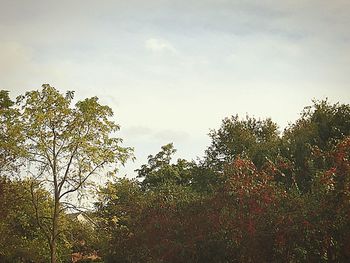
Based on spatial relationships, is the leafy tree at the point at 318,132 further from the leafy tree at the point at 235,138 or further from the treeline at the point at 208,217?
the leafy tree at the point at 235,138

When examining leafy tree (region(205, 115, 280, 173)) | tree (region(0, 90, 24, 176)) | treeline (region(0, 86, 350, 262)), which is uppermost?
leafy tree (region(205, 115, 280, 173))

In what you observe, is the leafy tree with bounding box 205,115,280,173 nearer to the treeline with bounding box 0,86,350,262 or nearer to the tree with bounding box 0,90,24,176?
the treeline with bounding box 0,86,350,262

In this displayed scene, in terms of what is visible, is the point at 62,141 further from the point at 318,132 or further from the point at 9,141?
the point at 318,132

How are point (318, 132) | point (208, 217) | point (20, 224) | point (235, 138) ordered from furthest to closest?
point (235, 138) → point (318, 132) → point (20, 224) → point (208, 217)

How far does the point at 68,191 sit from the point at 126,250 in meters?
4.06

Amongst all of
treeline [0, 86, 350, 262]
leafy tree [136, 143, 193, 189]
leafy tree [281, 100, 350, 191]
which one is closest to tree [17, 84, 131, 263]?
treeline [0, 86, 350, 262]

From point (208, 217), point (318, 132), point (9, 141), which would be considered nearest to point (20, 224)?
point (9, 141)

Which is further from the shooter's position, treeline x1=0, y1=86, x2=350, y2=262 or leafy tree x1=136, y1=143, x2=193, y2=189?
leafy tree x1=136, y1=143, x2=193, y2=189

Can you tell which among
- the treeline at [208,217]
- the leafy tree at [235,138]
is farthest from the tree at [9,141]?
the leafy tree at [235,138]

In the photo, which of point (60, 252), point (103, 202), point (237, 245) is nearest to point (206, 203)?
point (237, 245)

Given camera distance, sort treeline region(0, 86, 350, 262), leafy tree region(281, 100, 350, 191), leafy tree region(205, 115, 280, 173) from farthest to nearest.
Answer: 1. leafy tree region(205, 115, 280, 173)
2. leafy tree region(281, 100, 350, 191)
3. treeline region(0, 86, 350, 262)

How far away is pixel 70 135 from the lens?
17906 millimetres

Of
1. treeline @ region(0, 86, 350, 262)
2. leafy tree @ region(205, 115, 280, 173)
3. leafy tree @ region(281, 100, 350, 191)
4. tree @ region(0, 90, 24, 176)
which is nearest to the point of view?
treeline @ region(0, 86, 350, 262)

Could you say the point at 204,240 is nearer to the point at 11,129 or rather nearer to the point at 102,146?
the point at 102,146
